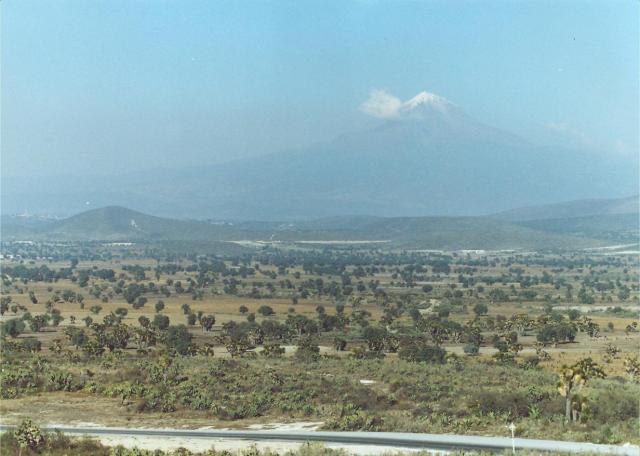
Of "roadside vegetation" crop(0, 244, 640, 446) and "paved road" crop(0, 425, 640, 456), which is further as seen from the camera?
"roadside vegetation" crop(0, 244, 640, 446)

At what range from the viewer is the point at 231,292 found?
149m

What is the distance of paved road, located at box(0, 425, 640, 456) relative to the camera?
3559 cm

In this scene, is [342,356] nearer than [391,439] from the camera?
No

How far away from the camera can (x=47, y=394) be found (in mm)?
52750

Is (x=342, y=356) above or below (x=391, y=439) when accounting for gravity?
below

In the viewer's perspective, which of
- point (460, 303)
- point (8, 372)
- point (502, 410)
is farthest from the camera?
point (460, 303)

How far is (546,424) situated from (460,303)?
87238 millimetres

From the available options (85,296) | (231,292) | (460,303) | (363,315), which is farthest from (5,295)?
(460,303)

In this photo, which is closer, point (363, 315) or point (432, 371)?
point (432, 371)

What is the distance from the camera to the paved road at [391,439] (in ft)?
117

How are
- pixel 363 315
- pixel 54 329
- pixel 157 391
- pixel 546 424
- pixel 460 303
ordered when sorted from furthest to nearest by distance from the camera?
pixel 460 303
pixel 363 315
pixel 54 329
pixel 157 391
pixel 546 424

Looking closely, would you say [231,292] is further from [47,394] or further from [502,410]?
[502,410]

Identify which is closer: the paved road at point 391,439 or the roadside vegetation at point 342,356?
the paved road at point 391,439

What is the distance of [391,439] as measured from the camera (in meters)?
38.7
